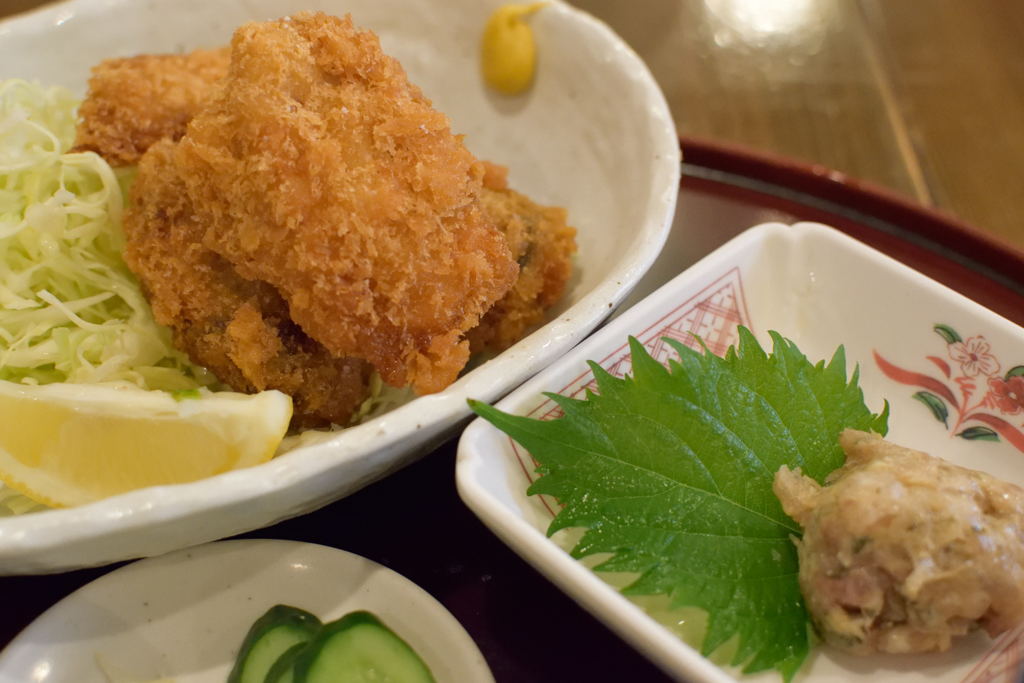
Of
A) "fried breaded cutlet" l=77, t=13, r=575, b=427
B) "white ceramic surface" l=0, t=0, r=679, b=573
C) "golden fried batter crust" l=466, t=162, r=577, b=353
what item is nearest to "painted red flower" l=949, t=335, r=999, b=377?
"white ceramic surface" l=0, t=0, r=679, b=573

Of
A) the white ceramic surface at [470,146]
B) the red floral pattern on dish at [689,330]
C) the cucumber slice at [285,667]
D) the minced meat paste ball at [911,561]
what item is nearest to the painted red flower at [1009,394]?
the minced meat paste ball at [911,561]

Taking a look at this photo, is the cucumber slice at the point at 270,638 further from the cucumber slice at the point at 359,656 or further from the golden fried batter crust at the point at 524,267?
the golden fried batter crust at the point at 524,267

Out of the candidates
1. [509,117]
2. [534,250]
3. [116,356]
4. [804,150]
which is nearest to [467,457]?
[534,250]

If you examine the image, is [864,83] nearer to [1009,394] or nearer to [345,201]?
[1009,394]

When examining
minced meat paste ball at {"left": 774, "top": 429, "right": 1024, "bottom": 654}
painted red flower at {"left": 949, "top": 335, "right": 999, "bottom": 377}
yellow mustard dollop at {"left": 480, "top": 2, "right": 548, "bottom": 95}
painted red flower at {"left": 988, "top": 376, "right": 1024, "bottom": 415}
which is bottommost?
painted red flower at {"left": 988, "top": 376, "right": 1024, "bottom": 415}

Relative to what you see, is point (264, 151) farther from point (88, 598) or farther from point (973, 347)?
point (973, 347)

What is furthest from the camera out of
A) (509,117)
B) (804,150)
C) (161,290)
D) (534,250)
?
(804,150)

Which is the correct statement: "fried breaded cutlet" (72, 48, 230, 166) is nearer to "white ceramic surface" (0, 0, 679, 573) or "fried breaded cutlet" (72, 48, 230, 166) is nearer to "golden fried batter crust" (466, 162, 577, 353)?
"white ceramic surface" (0, 0, 679, 573)

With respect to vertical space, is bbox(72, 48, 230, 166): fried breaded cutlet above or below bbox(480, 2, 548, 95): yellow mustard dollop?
above
